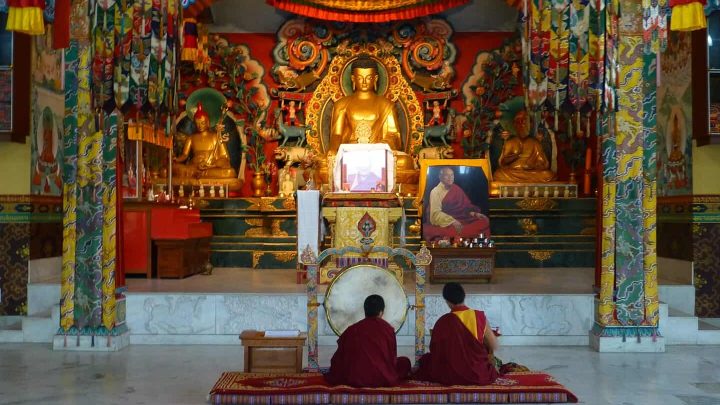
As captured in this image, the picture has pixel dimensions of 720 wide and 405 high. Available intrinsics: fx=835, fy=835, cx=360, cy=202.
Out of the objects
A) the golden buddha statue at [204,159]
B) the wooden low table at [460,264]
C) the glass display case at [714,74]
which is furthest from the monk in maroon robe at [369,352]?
the golden buddha statue at [204,159]

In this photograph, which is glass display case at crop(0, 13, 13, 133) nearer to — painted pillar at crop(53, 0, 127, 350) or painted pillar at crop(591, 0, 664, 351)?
painted pillar at crop(53, 0, 127, 350)

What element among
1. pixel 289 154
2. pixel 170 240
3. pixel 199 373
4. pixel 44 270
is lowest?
pixel 199 373

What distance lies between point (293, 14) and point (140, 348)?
260 inches

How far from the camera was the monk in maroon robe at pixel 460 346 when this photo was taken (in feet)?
17.7

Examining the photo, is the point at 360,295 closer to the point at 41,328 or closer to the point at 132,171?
the point at 41,328

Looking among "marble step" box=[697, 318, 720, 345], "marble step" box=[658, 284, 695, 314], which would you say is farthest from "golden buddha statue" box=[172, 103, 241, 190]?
"marble step" box=[697, 318, 720, 345]

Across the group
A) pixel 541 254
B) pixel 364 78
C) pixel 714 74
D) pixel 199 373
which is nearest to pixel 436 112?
pixel 364 78

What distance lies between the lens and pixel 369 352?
5.36 meters

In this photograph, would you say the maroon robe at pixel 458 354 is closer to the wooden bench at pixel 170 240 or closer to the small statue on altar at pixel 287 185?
the wooden bench at pixel 170 240

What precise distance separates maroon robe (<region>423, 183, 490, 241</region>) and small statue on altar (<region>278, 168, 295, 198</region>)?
2503 millimetres

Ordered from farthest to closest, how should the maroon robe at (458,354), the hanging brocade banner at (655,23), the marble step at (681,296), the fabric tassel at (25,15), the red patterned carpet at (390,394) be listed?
the marble step at (681,296) < the hanging brocade banner at (655,23) < the fabric tassel at (25,15) < the maroon robe at (458,354) < the red patterned carpet at (390,394)

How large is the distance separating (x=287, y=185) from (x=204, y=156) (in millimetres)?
1507

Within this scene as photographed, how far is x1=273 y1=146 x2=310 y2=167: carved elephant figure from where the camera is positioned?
1204cm

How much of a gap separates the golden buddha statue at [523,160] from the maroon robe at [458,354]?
21.1 ft
